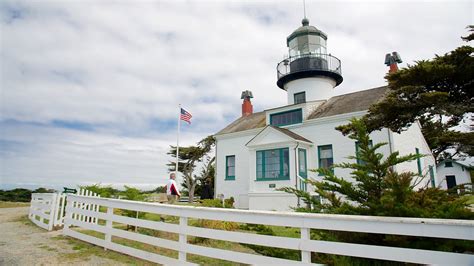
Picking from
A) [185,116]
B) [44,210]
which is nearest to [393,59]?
[185,116]

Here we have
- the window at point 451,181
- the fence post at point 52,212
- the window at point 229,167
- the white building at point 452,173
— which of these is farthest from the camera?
the window at point 451,181

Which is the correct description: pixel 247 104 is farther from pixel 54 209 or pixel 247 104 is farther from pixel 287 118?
pixel 54 209

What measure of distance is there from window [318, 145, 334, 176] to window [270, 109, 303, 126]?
2094 millimetres

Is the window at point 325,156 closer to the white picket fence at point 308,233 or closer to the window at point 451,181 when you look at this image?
the white picket fence at point 308,233

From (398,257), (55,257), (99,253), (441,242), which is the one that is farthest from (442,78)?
(55,257)

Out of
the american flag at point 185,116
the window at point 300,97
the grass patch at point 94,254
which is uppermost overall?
the window at point 300,97

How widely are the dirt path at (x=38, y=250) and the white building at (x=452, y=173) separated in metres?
30.3

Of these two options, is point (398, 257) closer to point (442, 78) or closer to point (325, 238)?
point (325, 238)

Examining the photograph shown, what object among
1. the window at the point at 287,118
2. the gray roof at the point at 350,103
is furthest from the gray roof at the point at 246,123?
the gray roof at the point at 350,103

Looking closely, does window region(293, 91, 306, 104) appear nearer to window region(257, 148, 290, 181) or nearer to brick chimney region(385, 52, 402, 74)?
window region(257, 148, 290, 181)

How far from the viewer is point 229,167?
60.7ft

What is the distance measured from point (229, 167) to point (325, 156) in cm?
647

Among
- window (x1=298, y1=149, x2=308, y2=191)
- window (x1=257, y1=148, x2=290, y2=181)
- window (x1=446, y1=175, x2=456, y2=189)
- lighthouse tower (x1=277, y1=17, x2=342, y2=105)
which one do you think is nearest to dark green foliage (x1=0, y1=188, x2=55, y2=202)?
window (x1=257, y1=148, x2=290, y2=181)

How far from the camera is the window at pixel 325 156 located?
1449 cm
